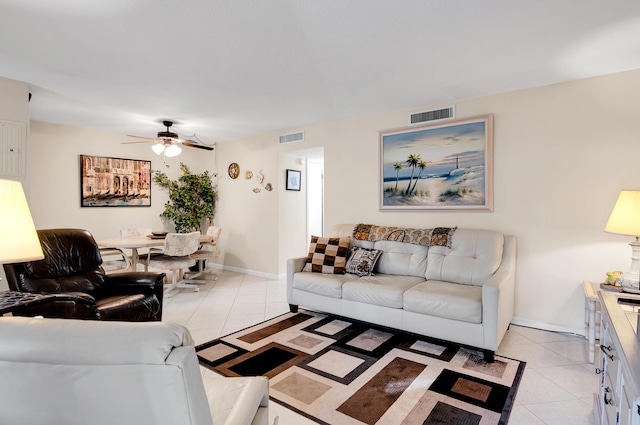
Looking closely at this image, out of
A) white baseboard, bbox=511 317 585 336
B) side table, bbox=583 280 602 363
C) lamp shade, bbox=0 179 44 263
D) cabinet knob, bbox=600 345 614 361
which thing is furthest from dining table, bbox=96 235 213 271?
side table, bbox=583 280 602 363

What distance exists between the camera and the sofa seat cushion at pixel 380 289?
3023 millimetres

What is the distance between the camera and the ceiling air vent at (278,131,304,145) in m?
5.04

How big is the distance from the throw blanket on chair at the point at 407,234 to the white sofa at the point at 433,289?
6 cm

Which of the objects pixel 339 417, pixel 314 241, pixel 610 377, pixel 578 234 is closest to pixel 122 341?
pixel 339 417

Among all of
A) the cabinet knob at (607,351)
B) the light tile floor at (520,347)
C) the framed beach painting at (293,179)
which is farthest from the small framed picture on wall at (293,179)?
the cabinet knob at (607,351)

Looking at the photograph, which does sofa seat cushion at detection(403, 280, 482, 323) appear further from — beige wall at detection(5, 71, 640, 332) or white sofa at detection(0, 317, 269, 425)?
white sofa at detection(0, 317, 269, 425)

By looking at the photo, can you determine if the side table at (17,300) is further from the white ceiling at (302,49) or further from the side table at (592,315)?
the side table at (592,315)

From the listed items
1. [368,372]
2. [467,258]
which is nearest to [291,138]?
[467,258]

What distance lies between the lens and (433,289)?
2.93 meters

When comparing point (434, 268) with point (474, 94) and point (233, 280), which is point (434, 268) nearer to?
point (474, 94)

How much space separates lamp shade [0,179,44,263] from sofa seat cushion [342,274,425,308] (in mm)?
2438

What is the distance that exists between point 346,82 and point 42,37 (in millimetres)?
2387

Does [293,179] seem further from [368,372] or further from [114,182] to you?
[368,372]

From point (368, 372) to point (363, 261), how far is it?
1350 mm
